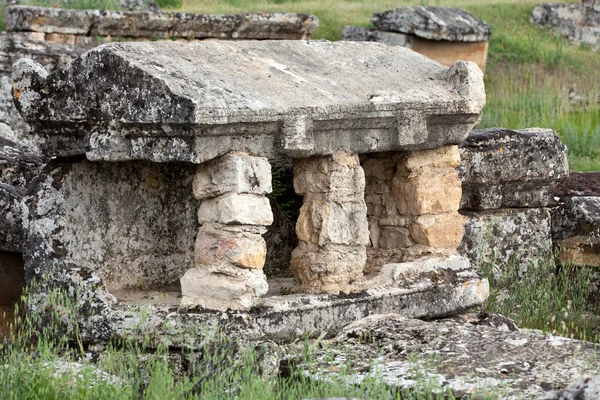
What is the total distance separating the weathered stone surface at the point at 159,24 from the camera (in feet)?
37.7

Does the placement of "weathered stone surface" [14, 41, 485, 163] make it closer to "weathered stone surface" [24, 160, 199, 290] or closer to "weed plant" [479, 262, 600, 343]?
"weathered stone surface" [24, 160, 199, 290]

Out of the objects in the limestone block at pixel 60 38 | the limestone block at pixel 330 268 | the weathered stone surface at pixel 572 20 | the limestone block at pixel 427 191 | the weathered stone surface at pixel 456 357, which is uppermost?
the weathered stone surface at pixel 572 20

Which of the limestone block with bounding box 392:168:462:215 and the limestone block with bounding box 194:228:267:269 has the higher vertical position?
the limestone block with bounding box 392:168:462:215

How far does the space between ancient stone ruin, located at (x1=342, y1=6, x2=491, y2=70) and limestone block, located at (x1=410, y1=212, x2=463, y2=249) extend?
7.21 metres

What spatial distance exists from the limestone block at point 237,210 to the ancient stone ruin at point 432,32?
8.56 m

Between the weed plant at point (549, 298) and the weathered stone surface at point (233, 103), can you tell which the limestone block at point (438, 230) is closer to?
the weathered stone surface at point (233, 103)

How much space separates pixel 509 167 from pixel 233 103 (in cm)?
334

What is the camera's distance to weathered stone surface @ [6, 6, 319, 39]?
37.7ft

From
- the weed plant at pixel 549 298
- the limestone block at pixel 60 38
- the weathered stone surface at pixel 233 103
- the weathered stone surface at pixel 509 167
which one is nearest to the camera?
the weathered stone surface at pixel 233 103

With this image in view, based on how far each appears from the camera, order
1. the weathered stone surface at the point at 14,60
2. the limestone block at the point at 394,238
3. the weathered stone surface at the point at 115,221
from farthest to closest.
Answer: the weathered stone surface at the point at 14,60
the limestone block at the point at 394,238
the weathered stone surface at the point at 115,221

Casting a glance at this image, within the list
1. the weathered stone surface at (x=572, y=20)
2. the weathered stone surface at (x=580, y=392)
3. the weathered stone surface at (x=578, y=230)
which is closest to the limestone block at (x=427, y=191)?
the weathered stone surface at (x=578, y=230)

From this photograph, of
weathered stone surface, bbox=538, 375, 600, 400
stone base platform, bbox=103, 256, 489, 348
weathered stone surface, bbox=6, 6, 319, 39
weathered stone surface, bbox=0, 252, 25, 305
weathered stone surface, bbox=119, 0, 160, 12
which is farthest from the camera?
weathered stone surface, bbox=119, 0, 160, 12

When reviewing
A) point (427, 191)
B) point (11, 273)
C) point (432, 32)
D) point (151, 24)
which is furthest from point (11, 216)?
point (432, 32)

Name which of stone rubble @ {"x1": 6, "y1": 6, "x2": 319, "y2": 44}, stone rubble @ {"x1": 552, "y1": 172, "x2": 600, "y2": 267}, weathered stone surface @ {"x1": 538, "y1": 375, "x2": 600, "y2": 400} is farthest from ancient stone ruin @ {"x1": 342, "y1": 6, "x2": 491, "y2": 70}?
weathered stone surface @ {"x1": 538, "y1": 375, "x2": 600, "y2": 400}
